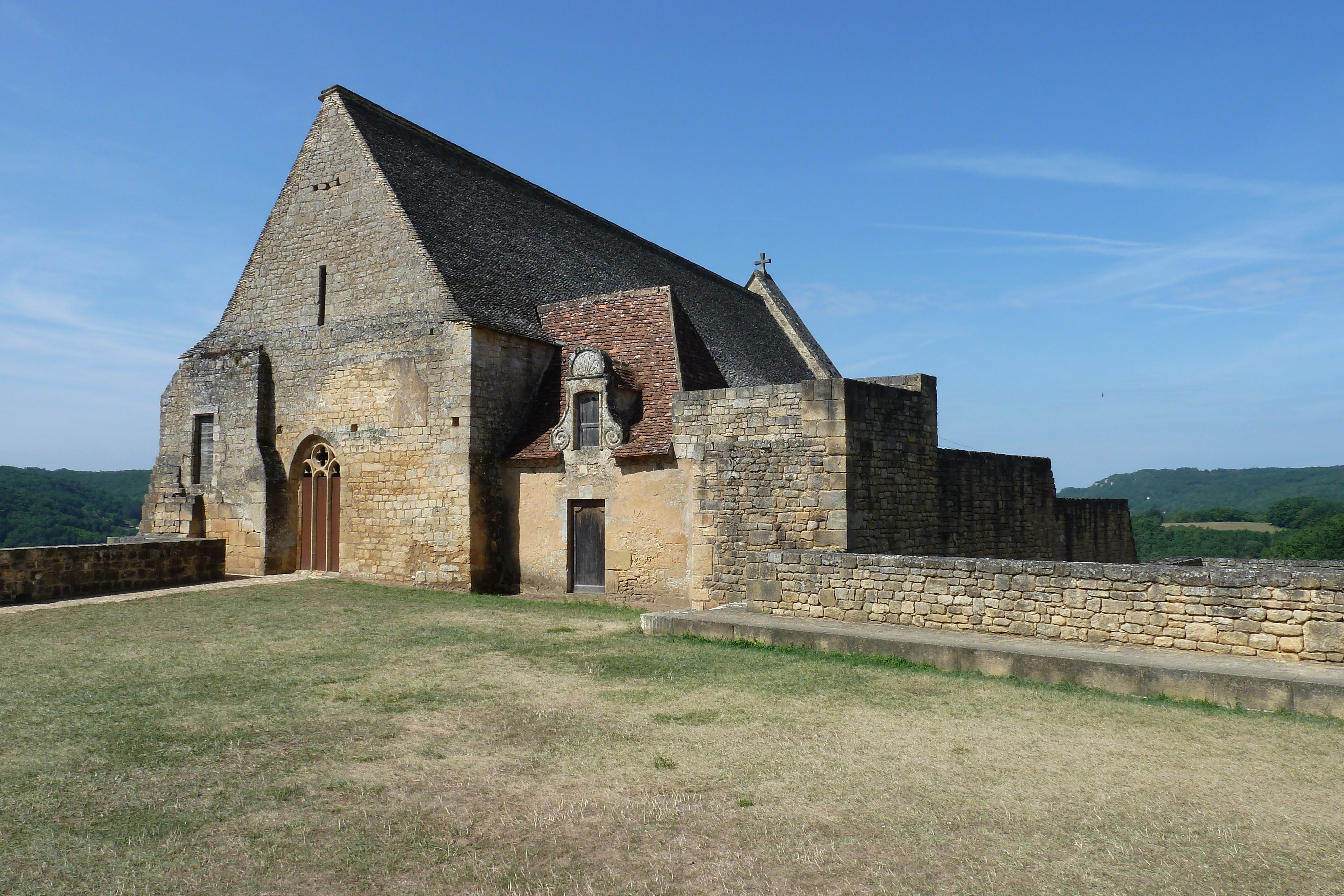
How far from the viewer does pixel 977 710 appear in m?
6.71

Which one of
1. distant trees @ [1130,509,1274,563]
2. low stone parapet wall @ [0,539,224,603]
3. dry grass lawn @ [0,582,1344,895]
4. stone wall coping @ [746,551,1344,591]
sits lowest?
distant trees @ [1130,509,1274,563]

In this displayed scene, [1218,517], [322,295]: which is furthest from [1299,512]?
[322,295]

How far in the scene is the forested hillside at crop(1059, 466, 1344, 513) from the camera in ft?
373

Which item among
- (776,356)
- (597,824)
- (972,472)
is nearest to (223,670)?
(597,824)

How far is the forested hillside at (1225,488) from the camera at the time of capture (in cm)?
11362

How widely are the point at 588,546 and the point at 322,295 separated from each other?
26.7ft

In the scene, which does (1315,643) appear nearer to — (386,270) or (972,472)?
(972,472)

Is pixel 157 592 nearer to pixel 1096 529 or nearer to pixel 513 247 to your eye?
pixel 513 247

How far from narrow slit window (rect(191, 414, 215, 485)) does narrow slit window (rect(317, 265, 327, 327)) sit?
364cm

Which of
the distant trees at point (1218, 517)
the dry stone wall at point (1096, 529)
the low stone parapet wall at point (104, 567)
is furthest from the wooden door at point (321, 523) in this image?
the distant trees at point (1218, 517)

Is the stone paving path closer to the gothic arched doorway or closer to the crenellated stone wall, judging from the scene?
the gothic arched doorway

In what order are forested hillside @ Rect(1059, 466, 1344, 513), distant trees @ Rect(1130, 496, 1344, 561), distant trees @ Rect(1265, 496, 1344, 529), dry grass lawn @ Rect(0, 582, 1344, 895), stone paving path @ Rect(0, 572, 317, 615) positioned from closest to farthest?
1. dry grass lawn @ Rect(0, 582, 1344, 895)
2. stone paving path @ Rect(0, 572, 317, 615)
3. distant trees @ Rect(1130, 496, 1344, 561)
4. distant trees @ Rect(1265, 496, 1344, 529)
5. forested hillside @ Rect(1059, 466, 1344, 513)

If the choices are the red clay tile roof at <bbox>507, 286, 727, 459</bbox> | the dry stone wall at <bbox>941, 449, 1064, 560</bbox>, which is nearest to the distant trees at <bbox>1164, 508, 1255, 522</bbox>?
the dry stone wall at <bbox>941, 449, 1064, 560</bbox>

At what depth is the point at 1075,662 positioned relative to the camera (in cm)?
751
